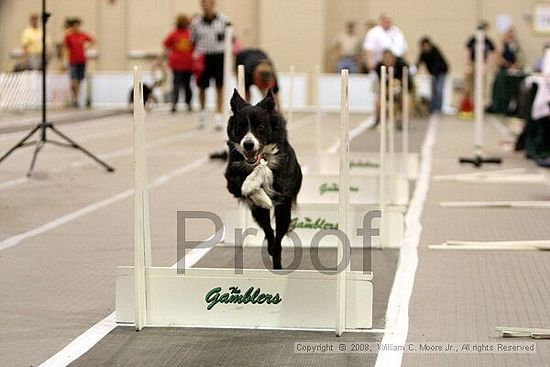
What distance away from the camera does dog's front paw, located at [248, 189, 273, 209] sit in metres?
6.57

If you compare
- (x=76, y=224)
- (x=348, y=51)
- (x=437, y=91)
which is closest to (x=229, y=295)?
(x=76, y=224)

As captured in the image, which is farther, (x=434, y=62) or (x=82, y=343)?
(x=434, y=62)

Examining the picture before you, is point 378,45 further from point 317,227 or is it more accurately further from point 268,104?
point 268,104

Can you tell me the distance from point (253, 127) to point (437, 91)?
21328 millimetres

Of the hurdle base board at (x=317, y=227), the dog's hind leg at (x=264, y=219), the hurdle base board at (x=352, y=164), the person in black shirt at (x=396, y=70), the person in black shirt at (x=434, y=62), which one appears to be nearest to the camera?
the dog's hind leg at (x=264, y=219)

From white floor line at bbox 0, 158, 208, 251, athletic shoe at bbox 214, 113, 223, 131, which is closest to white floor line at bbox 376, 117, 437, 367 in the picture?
white floor line at bbox 0, 158, 208, 251

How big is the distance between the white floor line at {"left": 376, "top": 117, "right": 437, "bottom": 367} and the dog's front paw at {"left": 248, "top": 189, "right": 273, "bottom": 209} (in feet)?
2.76

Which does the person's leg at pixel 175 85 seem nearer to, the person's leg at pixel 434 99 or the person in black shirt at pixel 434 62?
the person in black shirt at pixel 434 62

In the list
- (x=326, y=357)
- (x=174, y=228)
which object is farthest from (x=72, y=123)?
(x=326, y=357)

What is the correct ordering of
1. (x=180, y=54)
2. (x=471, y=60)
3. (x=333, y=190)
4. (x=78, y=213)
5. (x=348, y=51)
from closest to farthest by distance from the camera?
(x=333, y=190) → (x=78, y=213) → (x=180, y=54) → (x=471, y=60) → (x=348, y=51)

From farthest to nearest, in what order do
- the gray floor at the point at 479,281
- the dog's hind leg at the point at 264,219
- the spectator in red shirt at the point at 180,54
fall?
the spectator in red shirt at the point at 180,54 → the dog's hind leg at the point at 264,219 → the gray floor at the point at 479,281

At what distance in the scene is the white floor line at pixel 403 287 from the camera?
5.46m

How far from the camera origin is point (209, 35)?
19281mm

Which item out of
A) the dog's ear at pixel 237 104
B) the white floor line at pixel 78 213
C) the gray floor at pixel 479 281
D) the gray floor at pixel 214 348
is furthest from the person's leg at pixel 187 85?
the gray floor at pixel 214 348
